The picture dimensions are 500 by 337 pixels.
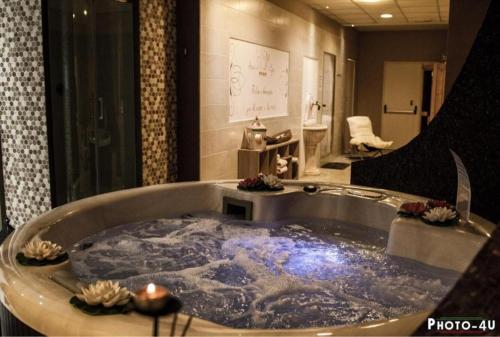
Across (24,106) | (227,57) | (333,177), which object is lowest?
(333,177)

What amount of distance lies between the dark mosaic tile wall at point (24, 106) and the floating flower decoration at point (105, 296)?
276cm

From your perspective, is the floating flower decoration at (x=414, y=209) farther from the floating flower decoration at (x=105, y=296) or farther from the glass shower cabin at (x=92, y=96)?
the glass shower cabin at (x=92, y=96)

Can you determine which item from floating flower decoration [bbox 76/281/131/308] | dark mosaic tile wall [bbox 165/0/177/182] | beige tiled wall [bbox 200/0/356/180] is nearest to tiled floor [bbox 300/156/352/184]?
beige tiled wall [bbox 200/0/356/180]

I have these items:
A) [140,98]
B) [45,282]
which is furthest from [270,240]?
[140,98]

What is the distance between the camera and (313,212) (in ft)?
12.3

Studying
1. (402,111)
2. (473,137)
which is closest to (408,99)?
(402,111)

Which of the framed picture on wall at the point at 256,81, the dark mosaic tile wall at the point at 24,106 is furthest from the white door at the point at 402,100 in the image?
the dark mosaic tile wall at the point at 24,106

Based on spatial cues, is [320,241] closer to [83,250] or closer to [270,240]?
[270,240]

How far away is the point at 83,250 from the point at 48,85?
1658 millimetres

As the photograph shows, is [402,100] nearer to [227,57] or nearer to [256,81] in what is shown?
[256,81]

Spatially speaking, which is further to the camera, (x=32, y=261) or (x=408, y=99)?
(x=408, y=99)

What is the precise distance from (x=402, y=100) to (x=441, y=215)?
29.9 ft

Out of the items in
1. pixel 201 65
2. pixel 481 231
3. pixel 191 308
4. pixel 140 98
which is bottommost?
pixel 191 308

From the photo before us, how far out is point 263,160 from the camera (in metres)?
6.20
